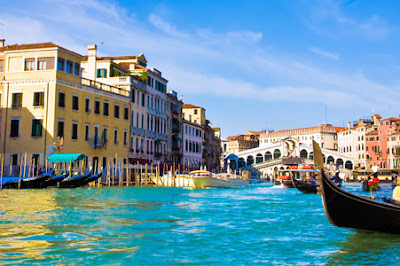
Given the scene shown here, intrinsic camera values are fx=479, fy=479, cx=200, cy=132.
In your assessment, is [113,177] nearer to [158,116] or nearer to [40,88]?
[40,88]

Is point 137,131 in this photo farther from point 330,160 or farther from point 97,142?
point 330,160

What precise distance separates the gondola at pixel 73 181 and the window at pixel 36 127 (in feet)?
9.99

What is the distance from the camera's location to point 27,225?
802 cm

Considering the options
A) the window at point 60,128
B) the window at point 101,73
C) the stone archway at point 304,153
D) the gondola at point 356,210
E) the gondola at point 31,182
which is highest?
the window at point 101,73

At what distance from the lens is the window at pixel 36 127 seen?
75.3 feet

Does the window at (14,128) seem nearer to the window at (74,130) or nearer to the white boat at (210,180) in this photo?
the window at (74,130)

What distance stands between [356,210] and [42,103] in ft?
62.6

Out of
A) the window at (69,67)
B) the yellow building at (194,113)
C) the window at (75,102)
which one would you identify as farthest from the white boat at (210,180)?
the yellow building at (194,113)

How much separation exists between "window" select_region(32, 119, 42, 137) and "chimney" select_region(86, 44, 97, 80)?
694 centimetres

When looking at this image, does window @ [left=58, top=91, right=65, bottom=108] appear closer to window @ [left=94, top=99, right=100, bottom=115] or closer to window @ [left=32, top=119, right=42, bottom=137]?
window @ [left=32, top=119, right=42, bottom=137]

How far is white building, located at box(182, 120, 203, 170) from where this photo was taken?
1597 inches

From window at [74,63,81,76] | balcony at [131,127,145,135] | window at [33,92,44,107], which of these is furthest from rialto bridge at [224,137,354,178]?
window at [33,92,44,107]

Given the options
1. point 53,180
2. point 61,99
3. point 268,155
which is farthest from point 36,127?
point 268,155

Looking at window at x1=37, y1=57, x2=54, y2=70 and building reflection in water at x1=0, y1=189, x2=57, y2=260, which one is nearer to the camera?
building reflection in water at x1=0, y1=189, x2=57, y2=260
